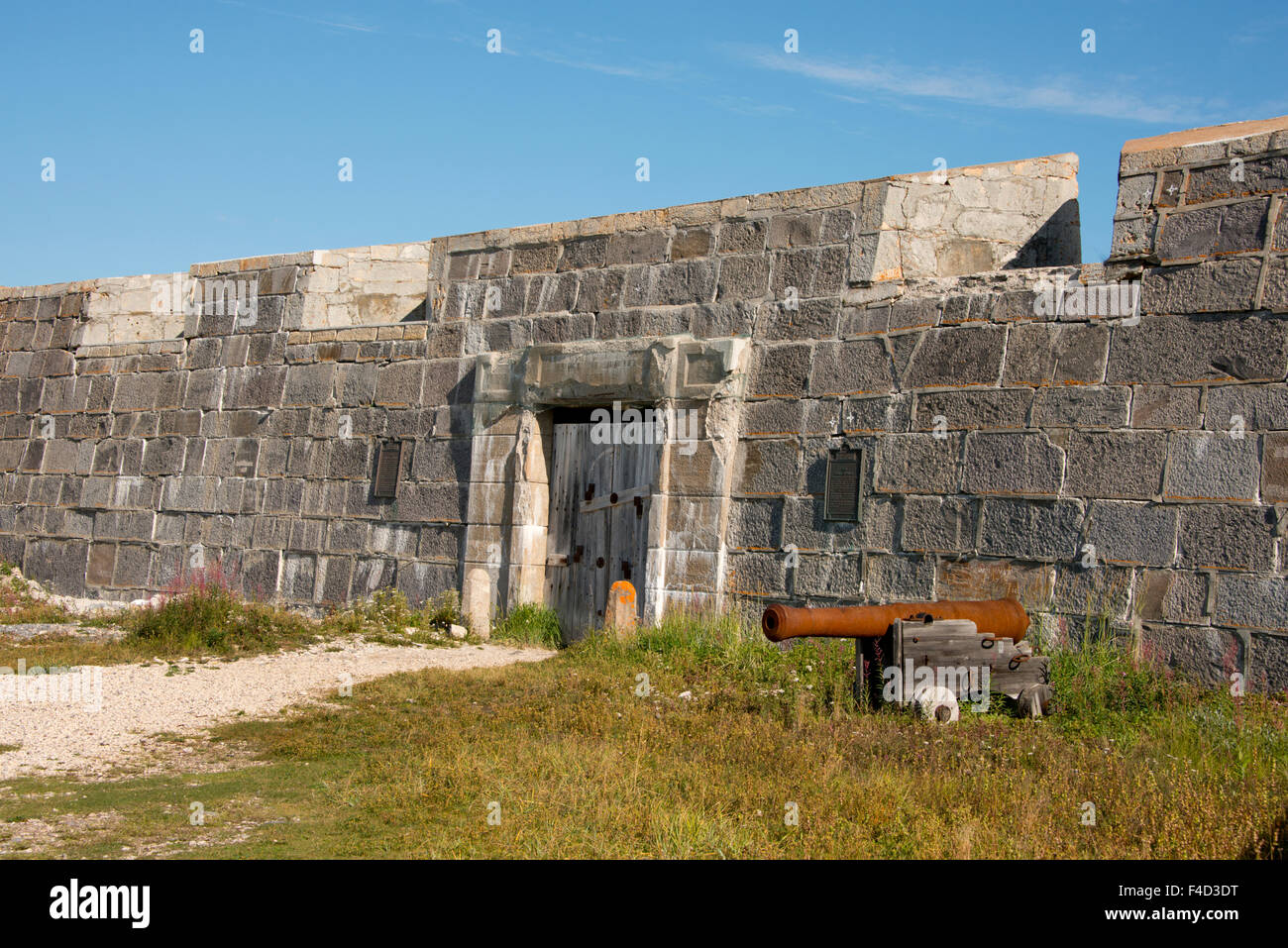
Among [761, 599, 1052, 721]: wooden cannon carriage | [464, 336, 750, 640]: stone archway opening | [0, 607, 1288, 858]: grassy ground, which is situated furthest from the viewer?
[464, 336, 750, 640]: stone archway opening

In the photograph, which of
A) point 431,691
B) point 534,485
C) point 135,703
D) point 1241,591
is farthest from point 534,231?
point 1241,591

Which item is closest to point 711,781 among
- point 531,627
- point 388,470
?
point 531,627

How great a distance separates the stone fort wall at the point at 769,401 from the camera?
711 cm

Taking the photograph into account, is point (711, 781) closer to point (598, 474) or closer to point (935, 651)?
point (935, 651)

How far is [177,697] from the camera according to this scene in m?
7.36

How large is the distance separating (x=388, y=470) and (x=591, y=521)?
229 cm

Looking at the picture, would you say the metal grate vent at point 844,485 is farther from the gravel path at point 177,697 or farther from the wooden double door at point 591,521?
the gravel path at point 177,697

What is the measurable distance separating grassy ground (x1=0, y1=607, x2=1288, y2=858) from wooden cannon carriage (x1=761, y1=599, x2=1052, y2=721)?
0.55ft

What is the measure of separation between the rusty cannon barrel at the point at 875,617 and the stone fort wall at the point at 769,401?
0.90 metres

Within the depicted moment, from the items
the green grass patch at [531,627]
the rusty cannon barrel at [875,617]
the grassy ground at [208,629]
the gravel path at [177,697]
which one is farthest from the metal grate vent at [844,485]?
the grassy ground at [208,629]

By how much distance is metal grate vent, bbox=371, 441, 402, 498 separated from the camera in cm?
1105

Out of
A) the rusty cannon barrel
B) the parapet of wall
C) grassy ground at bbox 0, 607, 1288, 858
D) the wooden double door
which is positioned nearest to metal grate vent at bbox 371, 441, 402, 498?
the wooden double door

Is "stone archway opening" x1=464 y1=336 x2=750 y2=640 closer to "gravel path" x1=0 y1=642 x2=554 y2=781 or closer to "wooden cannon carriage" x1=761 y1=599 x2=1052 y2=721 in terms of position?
"gravel path" x1=0 y1=642 x2=554 y2=781
